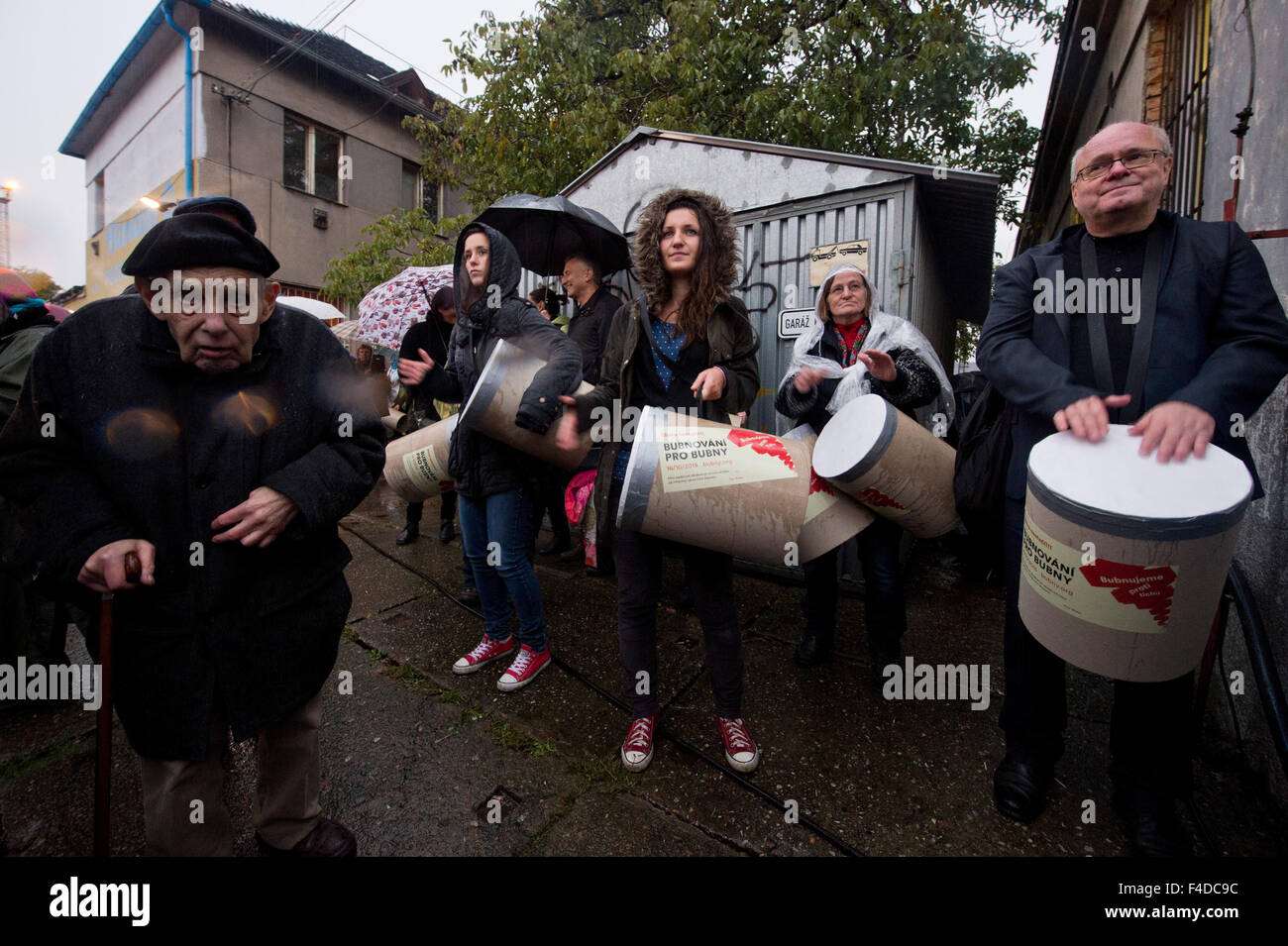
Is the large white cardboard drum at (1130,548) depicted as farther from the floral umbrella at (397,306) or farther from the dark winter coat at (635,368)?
the floral umbrella at (397,306)

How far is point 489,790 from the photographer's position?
2.13 metres

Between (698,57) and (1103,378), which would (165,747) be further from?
(698,57)

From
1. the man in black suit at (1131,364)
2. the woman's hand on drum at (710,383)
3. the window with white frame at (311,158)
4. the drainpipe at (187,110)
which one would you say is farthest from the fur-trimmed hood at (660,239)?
the window with white frame at (311,158)

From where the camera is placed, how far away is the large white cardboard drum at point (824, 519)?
2189 millimetres

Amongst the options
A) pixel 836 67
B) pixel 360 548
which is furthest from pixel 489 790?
pixel 836 67

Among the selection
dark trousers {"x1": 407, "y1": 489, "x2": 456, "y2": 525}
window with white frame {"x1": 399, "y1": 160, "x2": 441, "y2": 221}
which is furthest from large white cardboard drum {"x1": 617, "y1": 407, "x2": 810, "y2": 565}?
window with white frame {"x1": 399, "y1": 160, "x2": 441, "y2": 221}

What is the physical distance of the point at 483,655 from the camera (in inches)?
118

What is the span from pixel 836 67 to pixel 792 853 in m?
8.95

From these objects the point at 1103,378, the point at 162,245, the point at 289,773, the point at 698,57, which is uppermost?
the point at 698,57

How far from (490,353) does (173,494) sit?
4.58 feet

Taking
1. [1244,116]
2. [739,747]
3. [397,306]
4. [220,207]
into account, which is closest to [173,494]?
[220,207]

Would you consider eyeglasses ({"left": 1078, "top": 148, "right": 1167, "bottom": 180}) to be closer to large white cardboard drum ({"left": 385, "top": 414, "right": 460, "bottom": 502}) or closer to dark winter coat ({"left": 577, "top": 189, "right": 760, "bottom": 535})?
dark winter coat ({"left": 577, "top": 189, "right": 760, "bottom": 535})

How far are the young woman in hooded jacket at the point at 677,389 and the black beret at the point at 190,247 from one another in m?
1.16

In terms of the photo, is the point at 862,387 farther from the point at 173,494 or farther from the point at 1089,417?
the point at 173,494
